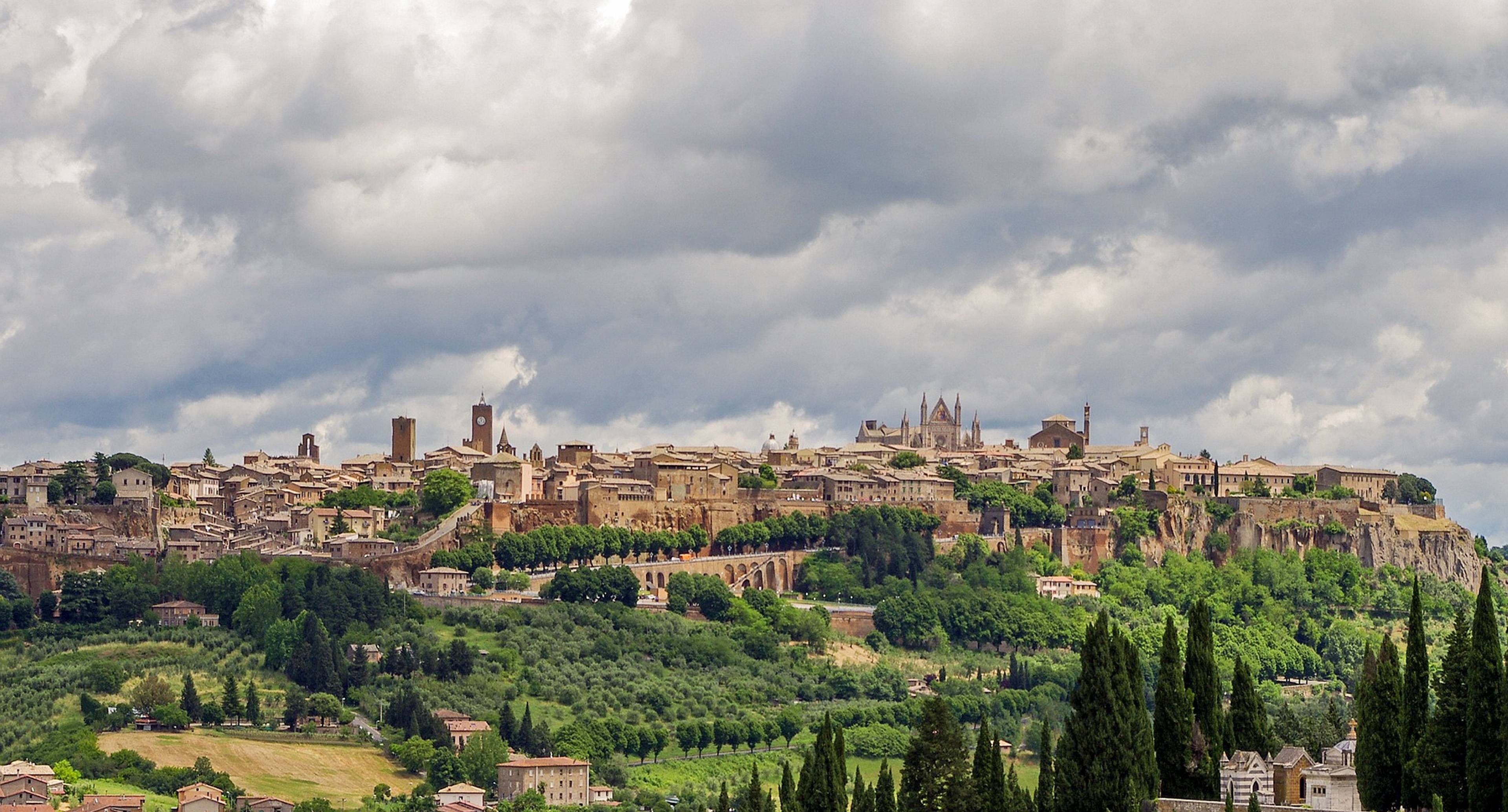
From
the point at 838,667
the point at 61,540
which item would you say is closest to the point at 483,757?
the point at 838,667

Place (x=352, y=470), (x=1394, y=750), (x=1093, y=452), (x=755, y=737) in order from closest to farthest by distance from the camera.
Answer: (x=1394, y=750) → (x=755, y=737) → (x=352, y=470) → (x=1093, y=452)

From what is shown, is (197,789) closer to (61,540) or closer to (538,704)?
(538,704)

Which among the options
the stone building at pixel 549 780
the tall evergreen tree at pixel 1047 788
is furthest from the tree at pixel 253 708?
the tall evergreen tree at pixel 1047 788

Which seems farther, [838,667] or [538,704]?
[838,667]

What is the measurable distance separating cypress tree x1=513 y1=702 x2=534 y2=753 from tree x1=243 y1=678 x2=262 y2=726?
8663mm

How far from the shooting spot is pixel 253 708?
84.8m

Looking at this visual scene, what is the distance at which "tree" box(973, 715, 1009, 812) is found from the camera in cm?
4328

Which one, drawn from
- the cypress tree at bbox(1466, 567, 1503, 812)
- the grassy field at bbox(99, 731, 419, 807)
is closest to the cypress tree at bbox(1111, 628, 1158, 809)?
the cypress tree at bbox(1466, 567, 1503, 812)

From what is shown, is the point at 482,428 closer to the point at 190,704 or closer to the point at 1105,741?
the point at 190,704

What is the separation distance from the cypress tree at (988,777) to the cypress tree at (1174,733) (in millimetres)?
2833

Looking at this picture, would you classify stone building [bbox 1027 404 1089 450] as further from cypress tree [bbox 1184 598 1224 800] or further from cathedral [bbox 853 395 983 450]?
cypress tree [bbox 1184 598 1224 800]

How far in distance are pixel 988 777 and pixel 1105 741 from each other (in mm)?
4247

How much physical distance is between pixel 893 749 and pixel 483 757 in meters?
14.0

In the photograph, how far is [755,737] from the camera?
283 ft
